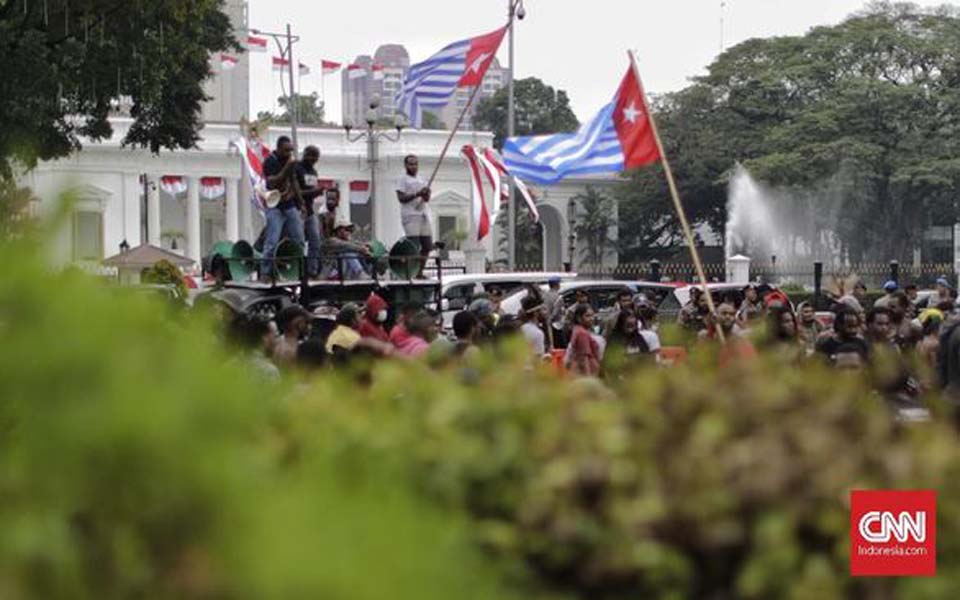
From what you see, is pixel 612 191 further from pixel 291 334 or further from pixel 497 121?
pixel 291 334

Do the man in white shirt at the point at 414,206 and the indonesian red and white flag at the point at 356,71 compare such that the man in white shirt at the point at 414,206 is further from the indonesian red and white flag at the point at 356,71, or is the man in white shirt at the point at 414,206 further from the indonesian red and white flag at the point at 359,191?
the indonesian red and white flag at the point at 359,191

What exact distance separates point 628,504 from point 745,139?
6500 cm

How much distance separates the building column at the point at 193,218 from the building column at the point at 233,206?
118cm

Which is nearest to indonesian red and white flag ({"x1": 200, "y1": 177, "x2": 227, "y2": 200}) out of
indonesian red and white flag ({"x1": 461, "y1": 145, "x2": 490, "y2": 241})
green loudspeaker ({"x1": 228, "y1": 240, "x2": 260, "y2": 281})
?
indonesian red and white flag ({"x1": 461, "y1": 145, "x2": 490, "y2": 241})

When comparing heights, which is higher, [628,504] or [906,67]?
[906,67]

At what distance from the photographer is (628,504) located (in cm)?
261

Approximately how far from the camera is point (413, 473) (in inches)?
107

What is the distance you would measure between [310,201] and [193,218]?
5392 cm

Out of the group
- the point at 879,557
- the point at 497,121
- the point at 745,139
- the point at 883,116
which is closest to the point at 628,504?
the point at 879,557

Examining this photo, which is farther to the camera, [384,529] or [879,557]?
[879,557]

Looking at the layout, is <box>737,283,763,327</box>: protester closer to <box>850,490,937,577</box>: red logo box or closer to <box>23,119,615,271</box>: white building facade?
<box>850,490,937,577</box>: red logo box

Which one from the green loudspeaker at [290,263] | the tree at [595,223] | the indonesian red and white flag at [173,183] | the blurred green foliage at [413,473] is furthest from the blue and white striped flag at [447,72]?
the tree at [595,223]

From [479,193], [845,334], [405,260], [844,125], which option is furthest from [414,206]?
[844,125]

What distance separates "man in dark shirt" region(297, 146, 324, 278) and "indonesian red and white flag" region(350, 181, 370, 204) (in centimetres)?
5480
